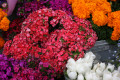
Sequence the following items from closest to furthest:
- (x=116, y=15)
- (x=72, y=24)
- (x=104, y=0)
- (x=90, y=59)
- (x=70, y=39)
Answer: (x=90, y=59), (x=70, y=39), (x=72, y=24), (x=116, y=15), (x=104, y=0)

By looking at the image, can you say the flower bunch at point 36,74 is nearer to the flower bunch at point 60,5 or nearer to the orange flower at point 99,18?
the orange flower at point 99,18

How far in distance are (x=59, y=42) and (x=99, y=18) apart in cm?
82

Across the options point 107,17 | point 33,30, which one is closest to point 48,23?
point 33,30

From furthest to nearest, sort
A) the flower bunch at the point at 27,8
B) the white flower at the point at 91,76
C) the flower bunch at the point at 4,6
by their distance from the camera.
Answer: the flower bunch at the point at 27,8
the flower bunch at the point at 4,6
the white flower at the point at 91,76

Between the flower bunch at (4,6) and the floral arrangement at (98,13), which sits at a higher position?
the flower bunch at (4,6)

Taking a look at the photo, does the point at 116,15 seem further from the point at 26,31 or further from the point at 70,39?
the point at 26,31

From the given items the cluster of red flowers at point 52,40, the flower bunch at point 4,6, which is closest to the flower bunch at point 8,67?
the cluster of red flowers at point 52,40

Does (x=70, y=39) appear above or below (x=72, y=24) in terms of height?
below

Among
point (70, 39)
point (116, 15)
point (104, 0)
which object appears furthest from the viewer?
point (104, 0)

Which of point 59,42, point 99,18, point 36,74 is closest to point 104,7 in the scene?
point 99,18

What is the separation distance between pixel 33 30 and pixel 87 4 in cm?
108

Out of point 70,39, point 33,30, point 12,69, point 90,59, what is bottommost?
point 12,69

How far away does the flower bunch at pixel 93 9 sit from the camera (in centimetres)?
241

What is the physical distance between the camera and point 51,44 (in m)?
2.06
